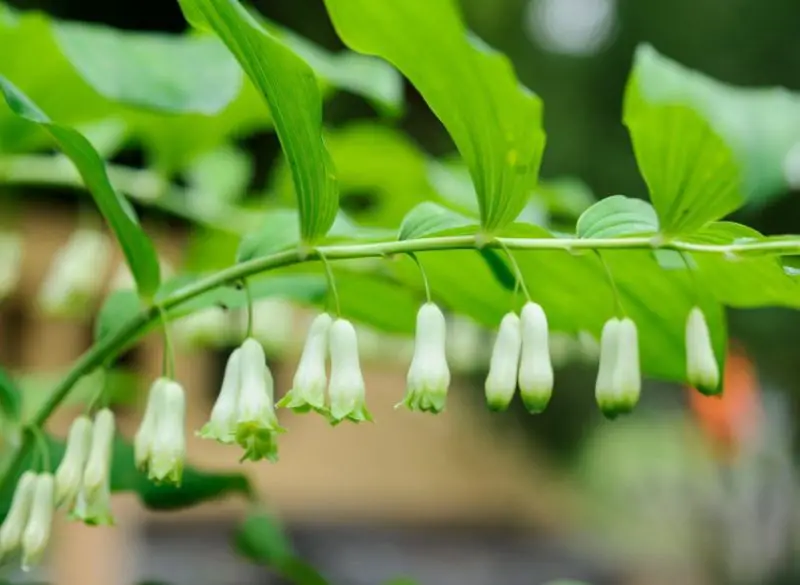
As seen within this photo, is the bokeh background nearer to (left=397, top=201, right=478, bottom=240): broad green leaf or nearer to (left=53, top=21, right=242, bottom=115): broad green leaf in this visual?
(left=53, top=21, right=242, bottom=115): broad green leaf

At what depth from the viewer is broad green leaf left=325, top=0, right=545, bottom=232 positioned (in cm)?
39

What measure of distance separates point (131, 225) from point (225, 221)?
504 millimetres

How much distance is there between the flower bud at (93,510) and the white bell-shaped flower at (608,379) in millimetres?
240

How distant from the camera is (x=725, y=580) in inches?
160

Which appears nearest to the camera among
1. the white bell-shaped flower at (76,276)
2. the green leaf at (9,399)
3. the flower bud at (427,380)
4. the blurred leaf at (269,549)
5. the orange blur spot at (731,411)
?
the flower bud at (427,380)

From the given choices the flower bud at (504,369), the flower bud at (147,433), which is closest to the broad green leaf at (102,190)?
the flower bud at (147,433)

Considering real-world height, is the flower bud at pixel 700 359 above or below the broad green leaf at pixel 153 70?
below

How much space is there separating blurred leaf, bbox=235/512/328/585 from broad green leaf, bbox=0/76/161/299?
269 mm

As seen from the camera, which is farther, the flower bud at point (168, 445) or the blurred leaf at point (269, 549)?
the blurred leaf at point (269, 549)

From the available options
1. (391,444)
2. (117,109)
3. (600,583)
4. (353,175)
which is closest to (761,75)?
(391,444)

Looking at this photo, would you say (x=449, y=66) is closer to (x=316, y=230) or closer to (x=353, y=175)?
(x=316, y=230)

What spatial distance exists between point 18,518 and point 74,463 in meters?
0.04

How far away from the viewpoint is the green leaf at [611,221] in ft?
1.39

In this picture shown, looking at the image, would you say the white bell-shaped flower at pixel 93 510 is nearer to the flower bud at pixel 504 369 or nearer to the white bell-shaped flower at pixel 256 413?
the white bell-shaped flower at pixel 256 413
